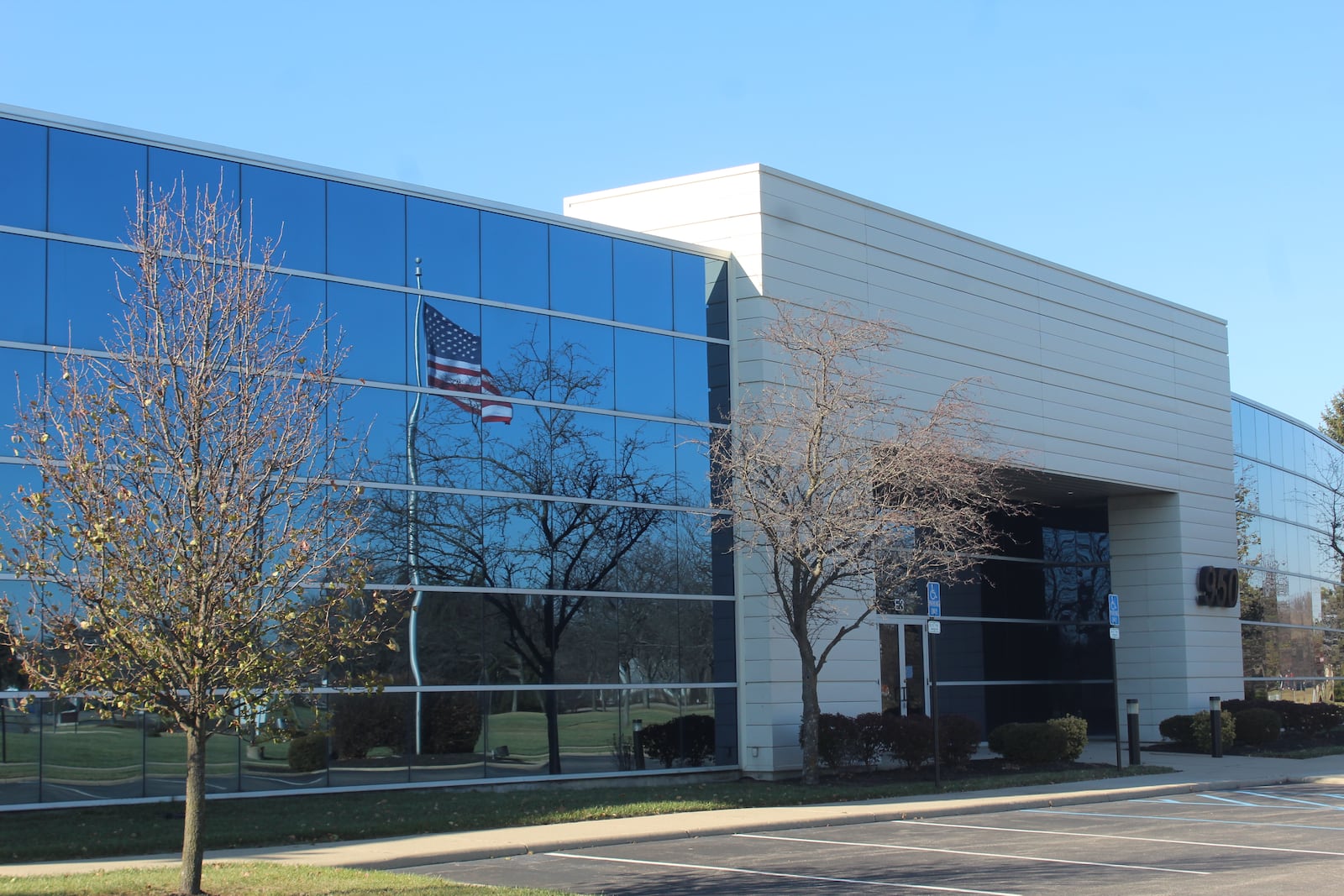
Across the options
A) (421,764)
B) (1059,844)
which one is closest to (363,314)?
(421,764)

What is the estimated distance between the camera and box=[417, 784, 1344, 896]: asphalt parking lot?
505 inches

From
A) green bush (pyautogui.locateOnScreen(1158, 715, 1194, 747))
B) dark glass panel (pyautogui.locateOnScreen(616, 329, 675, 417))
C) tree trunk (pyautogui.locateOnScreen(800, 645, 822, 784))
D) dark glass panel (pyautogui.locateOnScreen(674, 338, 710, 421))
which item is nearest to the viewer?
tree trunk (pyautogui.locateOnScreen(800, 645, 822, 784))

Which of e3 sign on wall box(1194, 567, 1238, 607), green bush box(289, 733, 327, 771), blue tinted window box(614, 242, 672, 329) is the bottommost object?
green bush box(289, 733, 327, 771)

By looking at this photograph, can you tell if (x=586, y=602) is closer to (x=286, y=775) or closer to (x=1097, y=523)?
(x=286, y=775)

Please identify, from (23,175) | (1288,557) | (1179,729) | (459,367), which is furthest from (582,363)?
(1288,557)

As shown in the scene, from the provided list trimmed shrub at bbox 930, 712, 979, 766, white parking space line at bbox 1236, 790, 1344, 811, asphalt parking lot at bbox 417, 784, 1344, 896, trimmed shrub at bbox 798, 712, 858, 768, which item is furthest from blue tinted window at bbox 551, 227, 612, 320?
white parking space line at bbox 1236, 790, 1344, 811

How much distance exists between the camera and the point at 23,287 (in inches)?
710

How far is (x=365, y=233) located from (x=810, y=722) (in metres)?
9.91

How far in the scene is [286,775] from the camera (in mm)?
19391

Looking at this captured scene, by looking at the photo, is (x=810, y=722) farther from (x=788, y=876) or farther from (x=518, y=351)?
(x=788, y=876)

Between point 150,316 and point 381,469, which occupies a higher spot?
point 150,316

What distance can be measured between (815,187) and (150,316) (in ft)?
43.4

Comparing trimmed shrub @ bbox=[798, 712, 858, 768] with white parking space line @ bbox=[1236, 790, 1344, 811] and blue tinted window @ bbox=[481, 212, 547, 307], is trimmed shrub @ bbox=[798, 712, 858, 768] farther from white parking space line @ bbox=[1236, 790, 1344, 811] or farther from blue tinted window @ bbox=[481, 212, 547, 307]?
blue tinted window @ bbox=[481, 212, 547, 307]

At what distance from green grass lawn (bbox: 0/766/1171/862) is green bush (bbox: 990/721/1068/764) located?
4.08 metres
